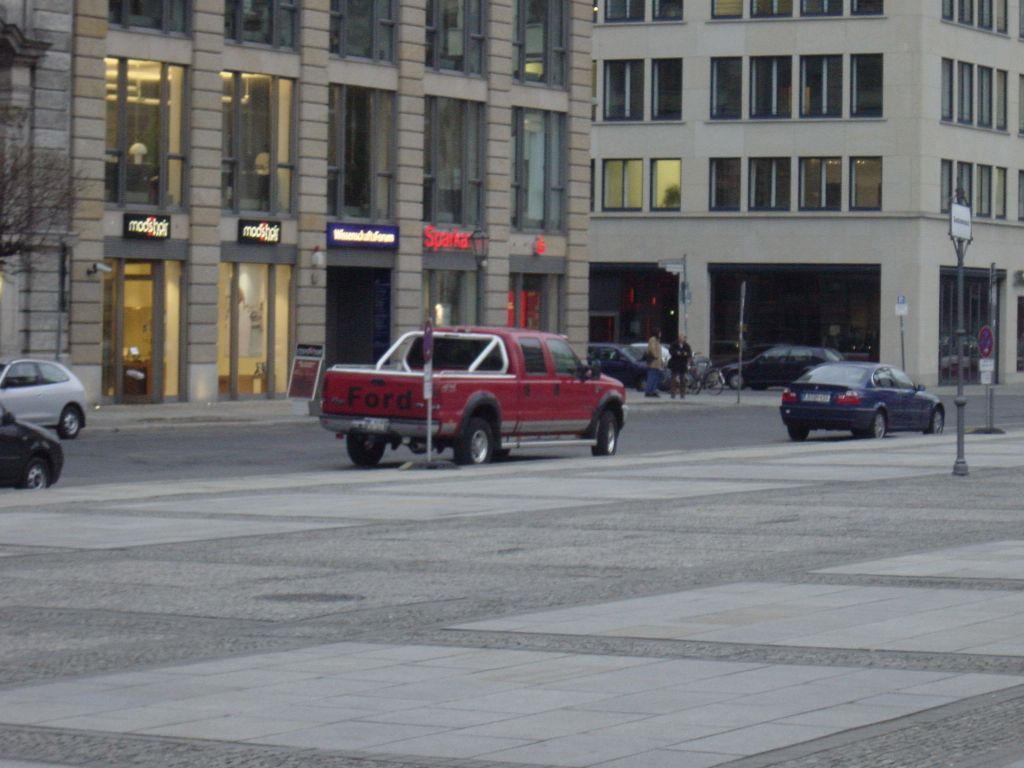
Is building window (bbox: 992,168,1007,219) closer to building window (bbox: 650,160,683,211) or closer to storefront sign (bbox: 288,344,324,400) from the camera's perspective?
building window (bbox: 650,160,683,211)

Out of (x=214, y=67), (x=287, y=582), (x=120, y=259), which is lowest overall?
(x=287, y=582)

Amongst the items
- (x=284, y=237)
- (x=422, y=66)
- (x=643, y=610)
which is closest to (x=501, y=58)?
(x=422, y=66)

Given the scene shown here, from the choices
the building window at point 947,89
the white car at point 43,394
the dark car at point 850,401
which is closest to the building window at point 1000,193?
the building window at point 947,89

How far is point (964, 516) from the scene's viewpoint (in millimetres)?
21328

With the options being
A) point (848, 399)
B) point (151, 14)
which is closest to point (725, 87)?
point (151, 14)

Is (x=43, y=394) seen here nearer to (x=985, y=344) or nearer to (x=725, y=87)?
(x=985, y=344)

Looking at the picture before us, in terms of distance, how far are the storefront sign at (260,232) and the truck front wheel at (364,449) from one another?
59.5 feet

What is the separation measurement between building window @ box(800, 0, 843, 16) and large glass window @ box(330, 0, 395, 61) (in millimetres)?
26151

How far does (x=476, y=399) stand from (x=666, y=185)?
157 ft

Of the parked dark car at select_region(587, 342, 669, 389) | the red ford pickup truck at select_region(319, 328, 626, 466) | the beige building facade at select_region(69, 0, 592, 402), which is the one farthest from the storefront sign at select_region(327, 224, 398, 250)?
the red ford pickup truck at select_region(319, 328, 626, 466)

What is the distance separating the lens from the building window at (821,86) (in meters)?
74.6

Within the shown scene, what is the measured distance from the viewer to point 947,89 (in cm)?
7538

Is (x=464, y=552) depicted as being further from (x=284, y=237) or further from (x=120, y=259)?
(x=284, y=237)

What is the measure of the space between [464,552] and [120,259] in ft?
96.2
